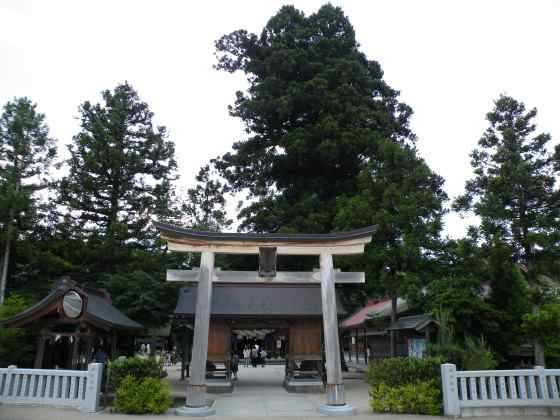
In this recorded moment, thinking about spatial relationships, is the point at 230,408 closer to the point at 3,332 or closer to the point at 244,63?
the point at 3,332

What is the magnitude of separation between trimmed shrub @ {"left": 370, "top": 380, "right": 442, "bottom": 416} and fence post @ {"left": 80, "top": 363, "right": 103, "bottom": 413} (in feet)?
23.4

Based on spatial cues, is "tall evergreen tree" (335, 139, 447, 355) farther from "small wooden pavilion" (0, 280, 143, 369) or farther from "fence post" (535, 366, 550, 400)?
"small wooden pavilion" (0, 280, 143, 369)

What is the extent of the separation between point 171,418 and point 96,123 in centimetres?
2129

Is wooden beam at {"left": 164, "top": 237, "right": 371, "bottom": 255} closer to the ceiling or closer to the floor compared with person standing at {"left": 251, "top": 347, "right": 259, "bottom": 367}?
closer to the ceiling

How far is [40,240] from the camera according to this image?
2500 centimetres

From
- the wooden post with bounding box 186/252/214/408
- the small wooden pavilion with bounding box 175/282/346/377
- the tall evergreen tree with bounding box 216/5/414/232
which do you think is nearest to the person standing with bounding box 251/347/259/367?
the tall evergreen tree with bounding box 216/5/414/232

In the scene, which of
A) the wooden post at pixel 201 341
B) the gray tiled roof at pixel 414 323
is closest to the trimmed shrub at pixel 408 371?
the wooden post at pixel 201 341

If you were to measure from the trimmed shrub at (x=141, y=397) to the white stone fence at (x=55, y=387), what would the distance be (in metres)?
0.68

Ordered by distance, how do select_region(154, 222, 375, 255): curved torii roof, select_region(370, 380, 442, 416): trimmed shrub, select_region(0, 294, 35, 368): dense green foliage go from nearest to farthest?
1. select_region(370, 380, 442, 416): trimmed shrub
2. select_region(154, 222, 375, 255): curved torii roof
3. select_region(0, 294, 35, 368): dense green foliage

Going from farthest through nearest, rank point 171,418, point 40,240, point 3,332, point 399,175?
1. point 40,240
2. point 399,175
3. point 3,332
4. point 171,418

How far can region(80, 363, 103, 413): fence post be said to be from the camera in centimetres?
1022

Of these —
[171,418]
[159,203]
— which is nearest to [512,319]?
[171,418]

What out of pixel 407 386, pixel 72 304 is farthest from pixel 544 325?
pixel 72 304

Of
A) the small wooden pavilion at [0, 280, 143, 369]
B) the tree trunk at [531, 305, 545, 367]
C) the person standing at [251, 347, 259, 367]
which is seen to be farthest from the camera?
the person standing at [251, 347, 259, 367]
